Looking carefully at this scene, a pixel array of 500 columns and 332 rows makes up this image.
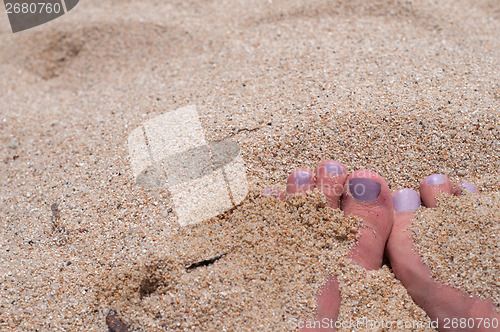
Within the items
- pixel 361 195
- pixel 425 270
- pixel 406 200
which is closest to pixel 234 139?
pixel 361 195

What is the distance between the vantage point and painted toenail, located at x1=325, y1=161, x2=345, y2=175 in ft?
5.92

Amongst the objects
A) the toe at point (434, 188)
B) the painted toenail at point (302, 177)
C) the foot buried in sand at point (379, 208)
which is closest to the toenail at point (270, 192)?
the foot buried in sand at point (379, 208)

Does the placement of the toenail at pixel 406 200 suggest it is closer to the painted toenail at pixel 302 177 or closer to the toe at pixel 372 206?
the toe at pixel 372 206

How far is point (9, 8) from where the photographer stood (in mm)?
3062

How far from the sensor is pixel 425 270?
1628 mm

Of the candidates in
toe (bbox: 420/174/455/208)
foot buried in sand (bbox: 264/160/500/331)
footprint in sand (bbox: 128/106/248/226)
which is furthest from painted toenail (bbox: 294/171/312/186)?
toe (bbox: 420/174/455/208)

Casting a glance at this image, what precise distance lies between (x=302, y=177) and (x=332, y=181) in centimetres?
13

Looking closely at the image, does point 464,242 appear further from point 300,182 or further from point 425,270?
point 300,182

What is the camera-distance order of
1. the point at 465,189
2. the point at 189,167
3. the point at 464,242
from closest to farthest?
the point at 464,242
the point at 465,189
the point at 189,167

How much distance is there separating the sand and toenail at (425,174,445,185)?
62 mm

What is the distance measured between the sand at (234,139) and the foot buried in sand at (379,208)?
0.18 feet

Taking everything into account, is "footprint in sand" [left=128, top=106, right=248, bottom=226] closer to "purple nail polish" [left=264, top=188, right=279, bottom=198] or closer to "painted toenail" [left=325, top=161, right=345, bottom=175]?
"purple nail polish" [left=264, top=188, right=279, bottom=198]

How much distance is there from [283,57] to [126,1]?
1.31 m

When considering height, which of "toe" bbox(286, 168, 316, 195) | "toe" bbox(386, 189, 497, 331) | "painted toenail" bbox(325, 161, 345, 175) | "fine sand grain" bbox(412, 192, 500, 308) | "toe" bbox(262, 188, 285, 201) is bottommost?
"toe" bbox(386, 189, 497, 331)
